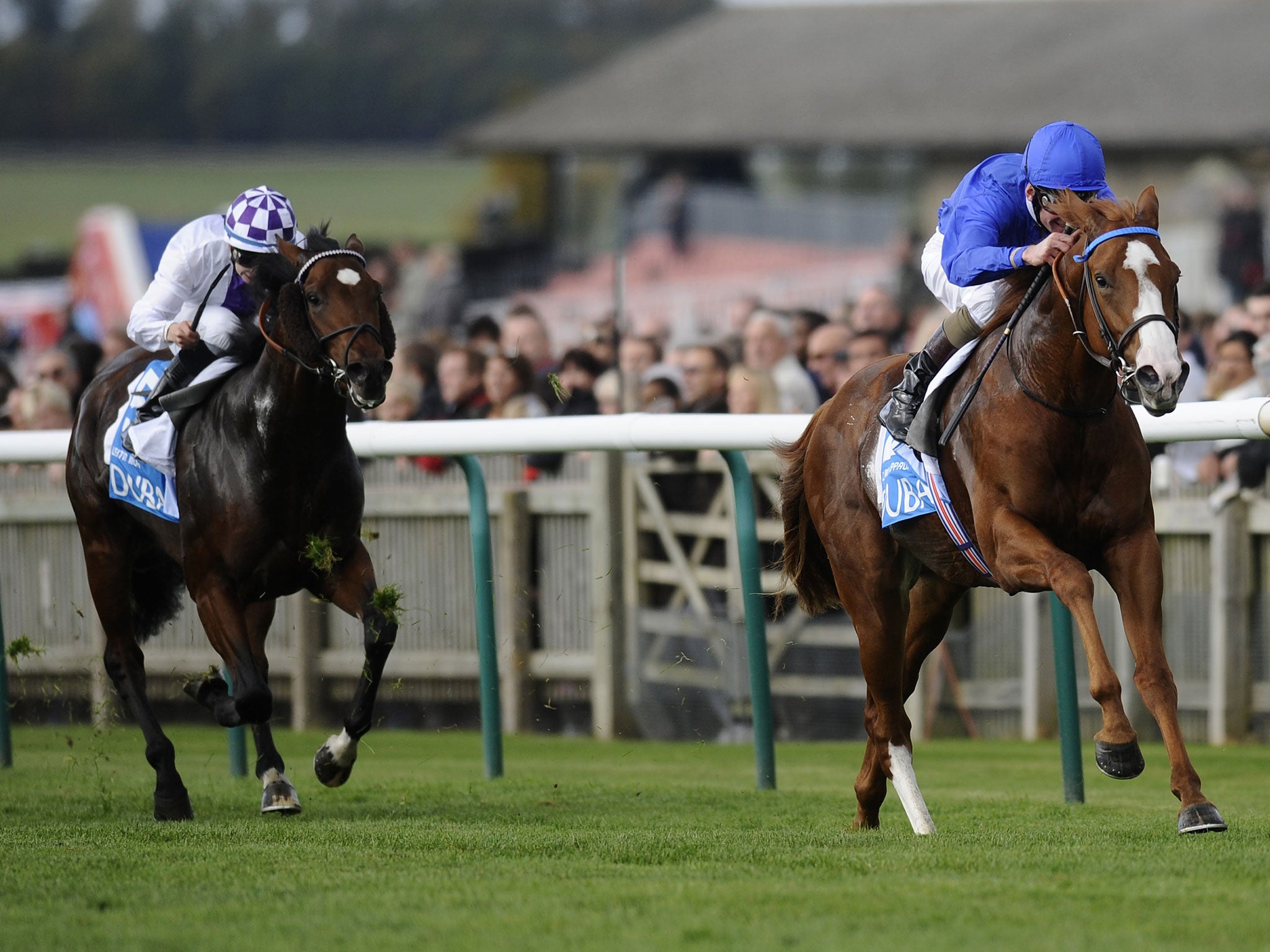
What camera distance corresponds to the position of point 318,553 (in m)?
5.71

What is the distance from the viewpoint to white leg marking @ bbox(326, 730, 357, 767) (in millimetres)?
5707

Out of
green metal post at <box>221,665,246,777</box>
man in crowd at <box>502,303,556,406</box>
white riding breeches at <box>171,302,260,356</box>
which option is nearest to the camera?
white riding breeches at <box>171,302,260,356</box>

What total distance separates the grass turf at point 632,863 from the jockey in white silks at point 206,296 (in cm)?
136

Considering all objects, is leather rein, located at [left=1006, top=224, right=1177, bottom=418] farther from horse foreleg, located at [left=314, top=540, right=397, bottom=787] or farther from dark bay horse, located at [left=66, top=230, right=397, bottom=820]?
horse foreleg, located at [left=314, top=540, right=397, bottom=787]

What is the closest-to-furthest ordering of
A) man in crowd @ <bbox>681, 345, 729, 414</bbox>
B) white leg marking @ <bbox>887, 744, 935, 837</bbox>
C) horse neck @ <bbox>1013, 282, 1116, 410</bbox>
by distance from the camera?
horse neck @ <bbox>1013, 282, 1116, 410</bbox> → white leg marking @ <bbox>887, 744, 935, 837</bbox> → man in crowd @ <bbox>681, 345, 729, 414</bbox>

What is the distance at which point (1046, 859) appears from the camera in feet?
14.6

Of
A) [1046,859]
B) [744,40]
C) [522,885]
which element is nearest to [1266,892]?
[1046,859]

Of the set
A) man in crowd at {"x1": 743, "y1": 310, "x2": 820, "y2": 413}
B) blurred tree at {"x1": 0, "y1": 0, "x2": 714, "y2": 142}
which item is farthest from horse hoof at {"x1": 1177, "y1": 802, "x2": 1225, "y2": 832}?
blurred tree at {"x1": 0, "y1": 0, "x2": 714, "y2": 142}

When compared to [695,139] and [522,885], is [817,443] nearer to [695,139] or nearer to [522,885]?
[522,885]

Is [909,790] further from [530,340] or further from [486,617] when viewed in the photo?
[530,340]

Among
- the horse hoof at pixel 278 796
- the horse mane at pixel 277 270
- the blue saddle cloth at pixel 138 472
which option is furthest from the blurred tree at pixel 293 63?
the horse hoof at pixel 278 796

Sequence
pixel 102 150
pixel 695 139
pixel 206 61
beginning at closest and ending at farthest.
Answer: pixel 695 139 < pixel 102 150 < pixel 206 61

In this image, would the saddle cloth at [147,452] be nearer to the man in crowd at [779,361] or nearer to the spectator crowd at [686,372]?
the spectator crowd at [686,372]

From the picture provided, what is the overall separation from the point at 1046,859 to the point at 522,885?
119 cm
